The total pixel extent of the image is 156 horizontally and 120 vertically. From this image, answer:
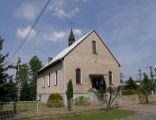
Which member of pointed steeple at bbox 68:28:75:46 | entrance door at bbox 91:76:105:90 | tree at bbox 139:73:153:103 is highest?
pointed steeple at bbox 68:28:75:46

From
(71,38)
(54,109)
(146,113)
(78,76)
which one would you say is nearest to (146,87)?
(78,76)

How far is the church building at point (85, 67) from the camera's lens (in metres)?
29.1

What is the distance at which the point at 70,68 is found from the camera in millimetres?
29062

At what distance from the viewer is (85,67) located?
1196 inches

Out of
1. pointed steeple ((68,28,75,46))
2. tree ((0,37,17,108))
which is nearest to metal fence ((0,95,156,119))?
tree ((0,37,17,108))

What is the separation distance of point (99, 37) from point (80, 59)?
13.6 ft

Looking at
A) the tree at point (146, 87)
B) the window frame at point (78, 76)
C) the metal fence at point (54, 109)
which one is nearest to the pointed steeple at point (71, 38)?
the window frame at point (78, 76)

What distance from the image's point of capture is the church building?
1145 inches

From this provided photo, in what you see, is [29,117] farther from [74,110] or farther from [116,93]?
[116,93]

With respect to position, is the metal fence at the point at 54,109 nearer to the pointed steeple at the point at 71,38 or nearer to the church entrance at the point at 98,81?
the church entrance at the point at 98,81

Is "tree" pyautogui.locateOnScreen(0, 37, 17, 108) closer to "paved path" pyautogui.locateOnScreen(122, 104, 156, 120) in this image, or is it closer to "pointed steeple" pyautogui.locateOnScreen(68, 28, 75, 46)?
"paved path" pyautogui.locateOnScreen(122, 104, 156, 120)

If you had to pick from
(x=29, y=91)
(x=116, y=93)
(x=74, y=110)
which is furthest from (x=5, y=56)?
(x=29, y=91)

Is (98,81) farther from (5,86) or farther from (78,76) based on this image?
(5,86)

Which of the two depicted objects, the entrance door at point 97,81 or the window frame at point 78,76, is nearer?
the window frame at point 78,76
